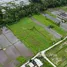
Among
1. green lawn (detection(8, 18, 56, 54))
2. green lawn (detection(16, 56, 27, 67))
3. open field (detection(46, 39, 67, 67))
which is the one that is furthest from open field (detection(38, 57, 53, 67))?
green lawn (detection(16, 56, 27, 67))

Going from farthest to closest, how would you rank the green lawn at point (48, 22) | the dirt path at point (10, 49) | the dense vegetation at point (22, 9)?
the dense vegetation at point (22, 9) < the green lawn at point (48, 22) < the dirt path at point (10, 49)

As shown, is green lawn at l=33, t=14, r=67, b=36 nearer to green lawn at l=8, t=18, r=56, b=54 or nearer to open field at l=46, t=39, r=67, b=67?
green lawn at l=8, t=18, r=56, b=54

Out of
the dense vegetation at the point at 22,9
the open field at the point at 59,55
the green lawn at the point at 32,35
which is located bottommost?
the open field at the point at 59,55

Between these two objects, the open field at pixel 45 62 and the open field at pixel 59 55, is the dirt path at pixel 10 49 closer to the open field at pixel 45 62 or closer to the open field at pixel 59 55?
the open field at pixel 45 62

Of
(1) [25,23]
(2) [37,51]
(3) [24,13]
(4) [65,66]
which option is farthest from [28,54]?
(3) [24,13]

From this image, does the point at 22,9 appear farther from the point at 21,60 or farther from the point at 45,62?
the point at 45,62

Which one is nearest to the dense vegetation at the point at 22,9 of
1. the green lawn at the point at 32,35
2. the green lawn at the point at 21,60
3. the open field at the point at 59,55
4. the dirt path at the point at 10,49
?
the green lawn at the point at 32,35
